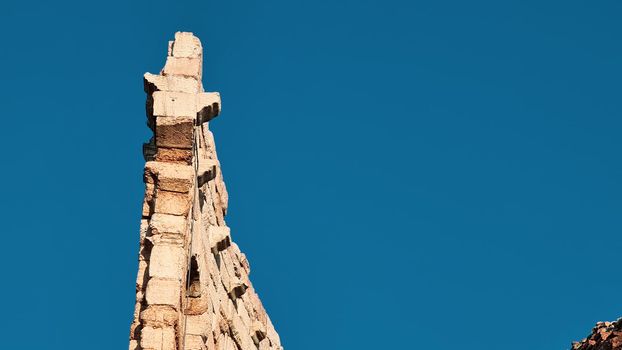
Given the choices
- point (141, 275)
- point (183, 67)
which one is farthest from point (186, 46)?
point (141, 275)

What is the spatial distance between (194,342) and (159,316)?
2.69ft

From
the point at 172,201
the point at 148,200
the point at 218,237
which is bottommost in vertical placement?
the point at 172,201

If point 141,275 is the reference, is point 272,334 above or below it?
above

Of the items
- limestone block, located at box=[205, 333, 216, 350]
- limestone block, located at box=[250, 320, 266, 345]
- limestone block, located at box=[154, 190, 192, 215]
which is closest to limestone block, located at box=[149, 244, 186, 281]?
limestone block, located at box=[154, 190, 192, 215]

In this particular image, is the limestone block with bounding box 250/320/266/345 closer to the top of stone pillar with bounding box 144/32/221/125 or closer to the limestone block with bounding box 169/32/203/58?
the top of stone pillar with bounding box 144/32/221/125

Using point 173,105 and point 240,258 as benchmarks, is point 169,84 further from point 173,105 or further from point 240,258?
point 240,258

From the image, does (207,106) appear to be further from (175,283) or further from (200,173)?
(175,283)

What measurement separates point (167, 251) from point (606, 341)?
603 cm

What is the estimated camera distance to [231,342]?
1683 cm

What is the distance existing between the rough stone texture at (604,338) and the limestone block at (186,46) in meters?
5.54

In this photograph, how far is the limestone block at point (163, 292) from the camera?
13.9 m

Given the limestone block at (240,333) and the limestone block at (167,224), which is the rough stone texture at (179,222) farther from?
the limestone block at (240,333)

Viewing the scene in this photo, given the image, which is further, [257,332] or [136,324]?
[257,332]

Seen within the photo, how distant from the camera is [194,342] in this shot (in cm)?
1454
